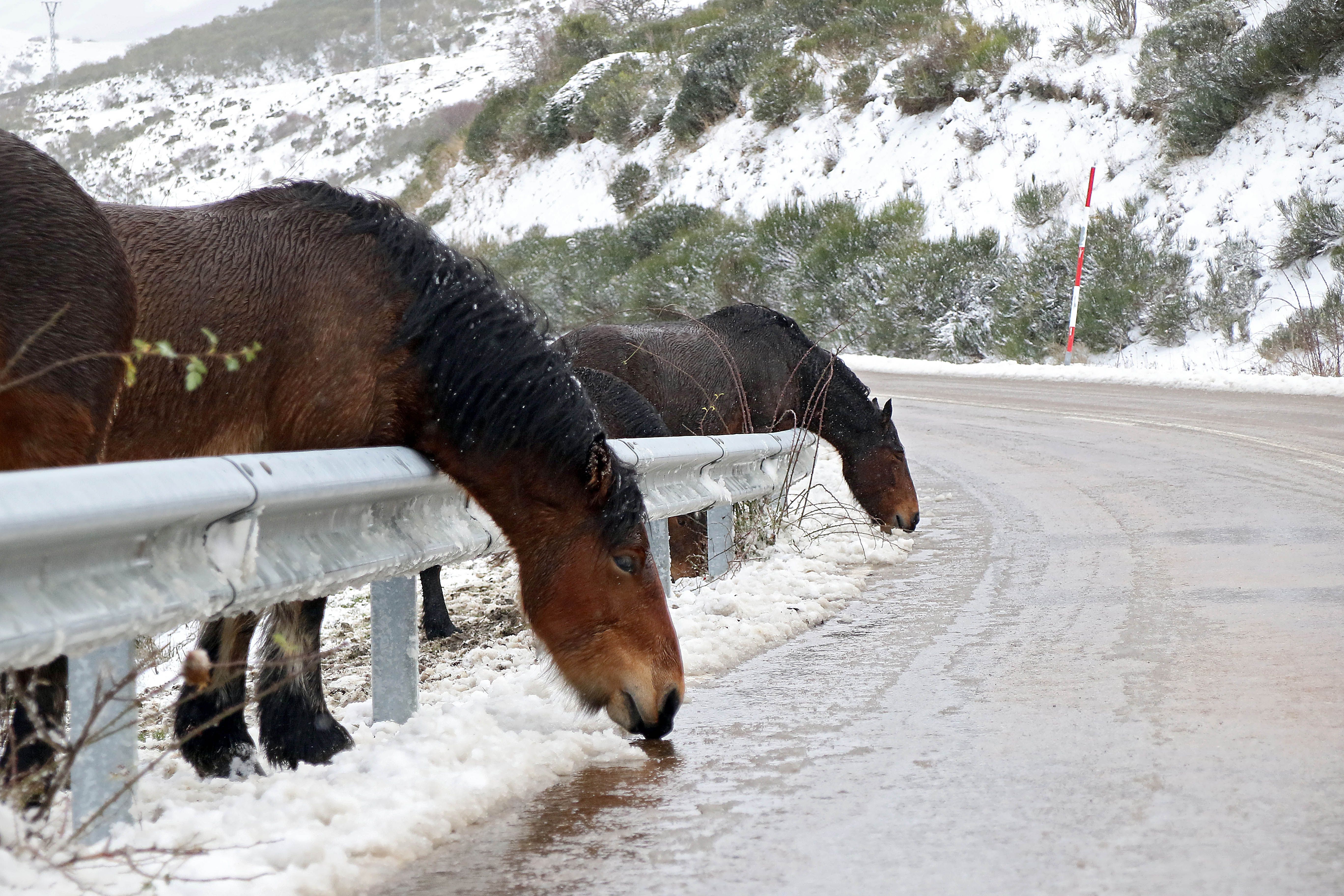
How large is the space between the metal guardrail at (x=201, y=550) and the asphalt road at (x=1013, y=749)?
28.1 inches

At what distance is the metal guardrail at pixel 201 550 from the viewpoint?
2.51m

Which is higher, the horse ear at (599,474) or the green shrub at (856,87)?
the green shrub at (856,87)

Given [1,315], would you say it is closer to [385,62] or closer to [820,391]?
[820,391]

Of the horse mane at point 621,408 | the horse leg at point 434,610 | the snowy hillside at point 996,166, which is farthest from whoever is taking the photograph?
the snowy hillside at point 996,166

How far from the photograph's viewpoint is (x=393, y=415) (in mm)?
4289

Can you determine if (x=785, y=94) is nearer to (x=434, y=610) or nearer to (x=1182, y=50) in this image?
(x=1182, y=50)

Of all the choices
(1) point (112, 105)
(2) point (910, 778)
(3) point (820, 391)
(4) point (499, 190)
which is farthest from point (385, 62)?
(2) point (910, 778)

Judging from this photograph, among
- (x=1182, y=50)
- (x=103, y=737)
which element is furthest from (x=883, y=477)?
(x=1182, y=50)

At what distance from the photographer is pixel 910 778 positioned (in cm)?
352

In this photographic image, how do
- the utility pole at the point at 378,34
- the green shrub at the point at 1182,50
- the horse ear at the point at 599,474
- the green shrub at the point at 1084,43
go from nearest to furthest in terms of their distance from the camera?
the horse ear at the point at 599,474 → the green shrub at the point at 1182,50 → the green shrub at the point at 1084,43 → the utility pole at the point at 378,34

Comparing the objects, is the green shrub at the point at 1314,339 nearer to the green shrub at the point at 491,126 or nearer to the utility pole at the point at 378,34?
the green shrub at the point at 491,126

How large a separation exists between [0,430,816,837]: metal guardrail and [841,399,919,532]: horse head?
478cm

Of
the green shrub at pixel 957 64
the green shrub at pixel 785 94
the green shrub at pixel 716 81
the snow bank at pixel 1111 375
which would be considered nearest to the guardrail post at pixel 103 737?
the snow bank at pixel 1111 375

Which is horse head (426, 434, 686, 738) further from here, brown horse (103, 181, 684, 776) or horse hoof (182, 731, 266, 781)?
horse hoof (182, 731, 266, 781)
